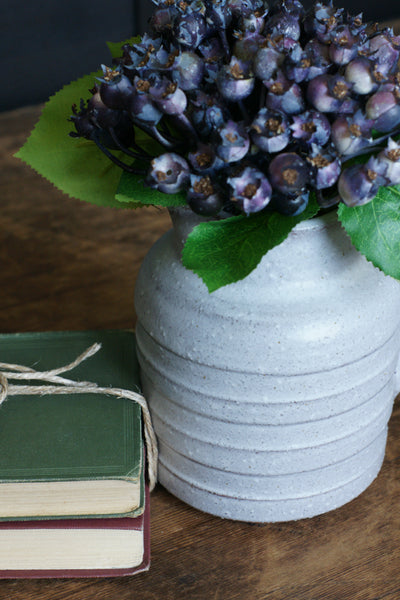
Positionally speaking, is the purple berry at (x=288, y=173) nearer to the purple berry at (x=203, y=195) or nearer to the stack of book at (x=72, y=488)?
the purple berry at (x=203, y=195)

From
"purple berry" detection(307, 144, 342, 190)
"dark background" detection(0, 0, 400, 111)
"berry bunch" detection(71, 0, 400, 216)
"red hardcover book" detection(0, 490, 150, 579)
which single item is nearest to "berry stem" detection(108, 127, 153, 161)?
"berry bunch" detection(71, 0, 400, 216)

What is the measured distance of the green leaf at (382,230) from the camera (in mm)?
444

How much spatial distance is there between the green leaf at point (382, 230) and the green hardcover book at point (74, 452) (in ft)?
0.67

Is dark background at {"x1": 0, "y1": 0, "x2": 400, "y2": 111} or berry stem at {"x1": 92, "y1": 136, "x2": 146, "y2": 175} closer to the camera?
berry stem at {"x1": 92, "y1": 136, "x2": 146, "y2": 175}

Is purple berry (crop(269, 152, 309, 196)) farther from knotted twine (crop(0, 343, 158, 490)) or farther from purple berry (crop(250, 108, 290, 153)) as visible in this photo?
knotted twine (crop(0, 343, 158, 490))

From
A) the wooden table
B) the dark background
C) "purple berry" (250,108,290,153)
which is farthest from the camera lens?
the dark background

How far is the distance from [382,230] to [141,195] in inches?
5.8

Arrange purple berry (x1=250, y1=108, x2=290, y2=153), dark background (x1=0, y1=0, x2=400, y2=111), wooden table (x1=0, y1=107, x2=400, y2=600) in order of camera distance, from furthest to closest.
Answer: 1. dark background (x1=0, y1=0, x2=400, y2=111)
2. wooden table (x1=0, y1=107, x2=400, y2=600)
3. purple berry (x1=250, y1=108, x2=290, y2=153)

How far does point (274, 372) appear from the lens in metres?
0.48

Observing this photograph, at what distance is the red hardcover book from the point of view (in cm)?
50

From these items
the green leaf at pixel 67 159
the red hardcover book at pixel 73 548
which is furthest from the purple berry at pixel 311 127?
the red hardcover book at pixel 73 548

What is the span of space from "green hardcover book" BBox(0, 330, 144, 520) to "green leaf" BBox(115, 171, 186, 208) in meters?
0.17

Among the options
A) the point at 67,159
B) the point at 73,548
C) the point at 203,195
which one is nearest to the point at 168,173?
the point at 203,195

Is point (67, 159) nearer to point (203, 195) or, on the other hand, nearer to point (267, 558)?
point (203, 195)
